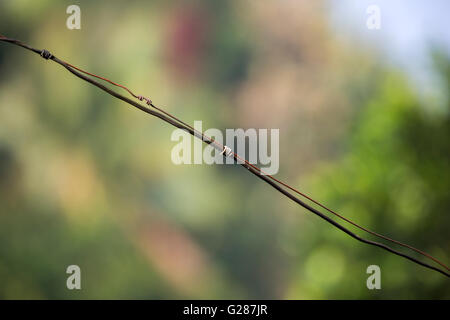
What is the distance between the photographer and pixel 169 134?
54.5ft

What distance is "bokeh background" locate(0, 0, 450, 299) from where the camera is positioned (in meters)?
15.6

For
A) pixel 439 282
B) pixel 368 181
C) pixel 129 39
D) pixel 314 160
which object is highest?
pixel 129 39

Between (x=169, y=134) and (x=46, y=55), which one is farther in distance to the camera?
(x=169, y=134)

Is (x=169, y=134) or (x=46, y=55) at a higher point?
(x=169, y=134)

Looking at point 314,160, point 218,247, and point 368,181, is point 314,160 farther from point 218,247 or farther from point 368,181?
point 368,181

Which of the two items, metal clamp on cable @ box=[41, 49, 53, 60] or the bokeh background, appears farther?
the bokeh background

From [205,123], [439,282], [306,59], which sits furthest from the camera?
[306,59]

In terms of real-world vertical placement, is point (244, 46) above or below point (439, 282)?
above

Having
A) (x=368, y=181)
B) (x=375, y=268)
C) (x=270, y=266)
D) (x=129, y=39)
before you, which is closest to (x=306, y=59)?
(x=129, y=39)

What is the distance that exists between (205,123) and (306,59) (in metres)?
4.60

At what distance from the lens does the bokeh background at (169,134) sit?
1559 centimetres

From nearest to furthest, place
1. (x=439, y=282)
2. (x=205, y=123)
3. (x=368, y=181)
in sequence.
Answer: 1. (x=439, y=282)
2. (x=368, y=181)
3. (x=205, y=123)

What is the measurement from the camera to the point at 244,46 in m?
20.4

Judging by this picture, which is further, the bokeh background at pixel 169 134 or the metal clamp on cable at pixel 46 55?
the bokeh background at pixel 169 134
